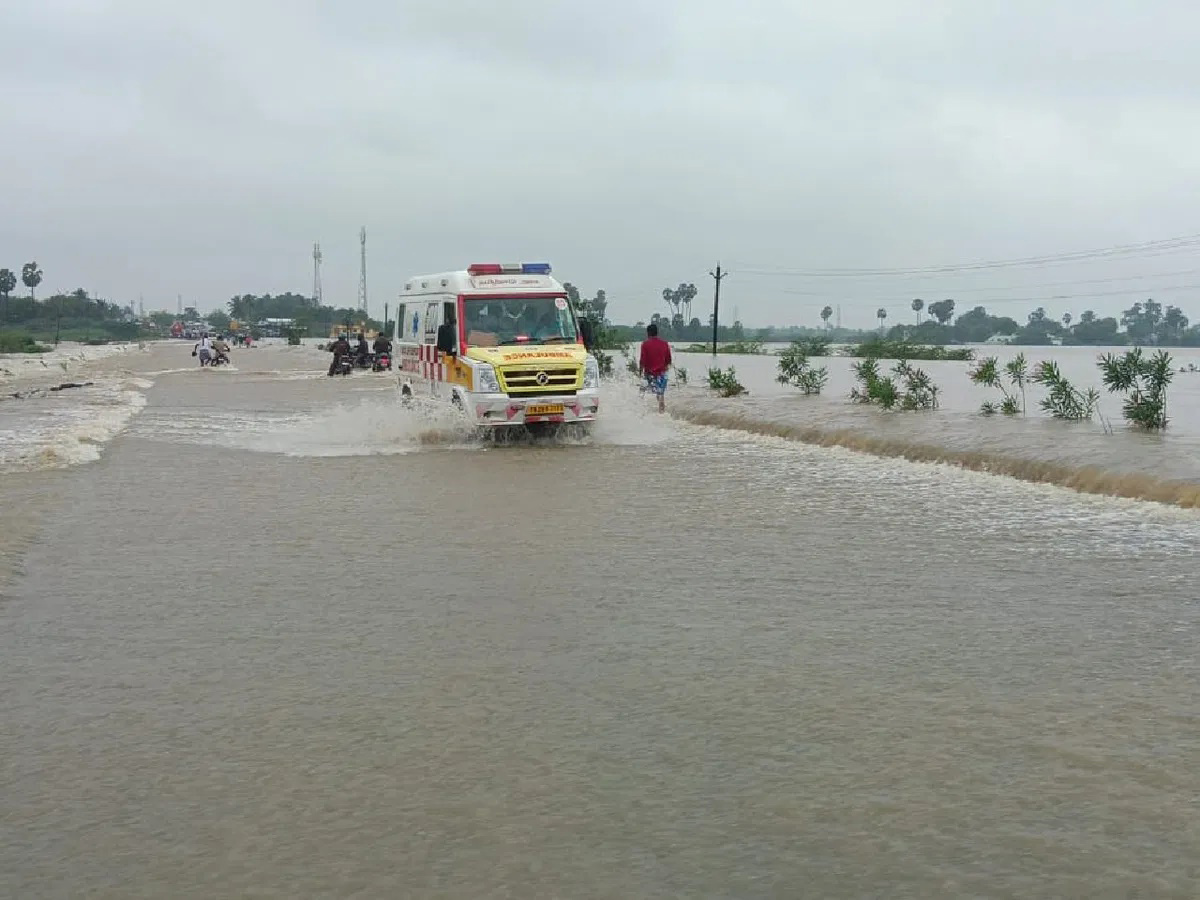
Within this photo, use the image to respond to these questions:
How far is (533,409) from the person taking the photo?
16.8 meters

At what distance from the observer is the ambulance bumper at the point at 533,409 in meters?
16.6

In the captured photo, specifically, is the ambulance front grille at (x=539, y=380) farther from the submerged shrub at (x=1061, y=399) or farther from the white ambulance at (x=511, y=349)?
the submerged shrub at (x=1061, y=399)

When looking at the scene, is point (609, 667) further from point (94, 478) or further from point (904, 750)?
point (94, 478)

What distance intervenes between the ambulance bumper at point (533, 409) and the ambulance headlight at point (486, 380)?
8 cm

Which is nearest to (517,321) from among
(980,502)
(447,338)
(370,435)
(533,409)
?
(447,338)

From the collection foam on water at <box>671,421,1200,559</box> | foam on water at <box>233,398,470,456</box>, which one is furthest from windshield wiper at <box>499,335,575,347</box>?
foam on water at <box>671,421,1200,559</box>

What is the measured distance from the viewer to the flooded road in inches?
151

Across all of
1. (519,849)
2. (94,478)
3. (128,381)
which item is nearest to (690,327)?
(128,381)

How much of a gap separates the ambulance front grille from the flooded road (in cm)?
545

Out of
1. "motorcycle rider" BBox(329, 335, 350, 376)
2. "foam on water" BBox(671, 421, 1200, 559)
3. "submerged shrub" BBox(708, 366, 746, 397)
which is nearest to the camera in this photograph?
"foam on water" BBox(671, 421, 1200, 559)

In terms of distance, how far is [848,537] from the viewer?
9789 millimetres

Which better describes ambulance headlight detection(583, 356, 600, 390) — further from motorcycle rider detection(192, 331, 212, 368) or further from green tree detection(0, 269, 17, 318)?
green tree detection(0, 269, 17, 318)

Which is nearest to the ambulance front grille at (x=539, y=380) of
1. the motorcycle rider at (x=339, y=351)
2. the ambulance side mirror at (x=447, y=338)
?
the ambulance side mirror at (x=447, y=338)

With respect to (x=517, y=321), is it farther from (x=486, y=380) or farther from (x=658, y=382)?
(x=658, y=382)
